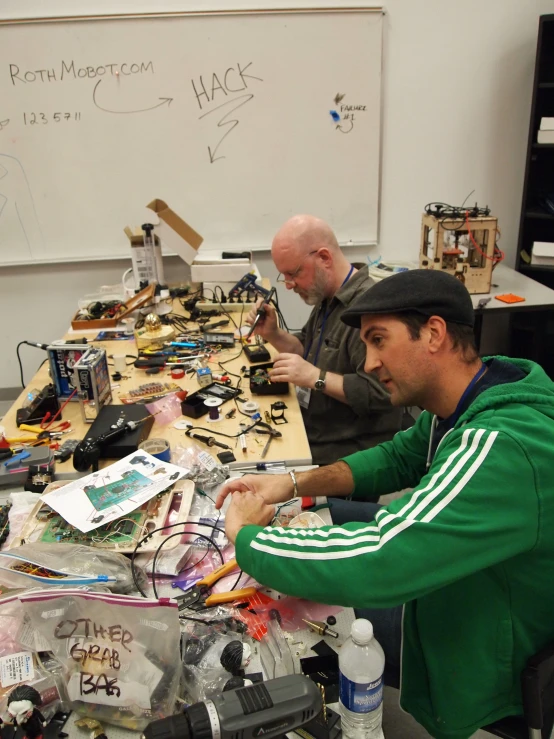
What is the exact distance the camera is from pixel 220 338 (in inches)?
95.2

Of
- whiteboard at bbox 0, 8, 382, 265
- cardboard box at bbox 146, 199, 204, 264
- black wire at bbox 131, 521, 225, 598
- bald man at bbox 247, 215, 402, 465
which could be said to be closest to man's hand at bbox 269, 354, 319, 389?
bald man at bbox 247, 215, 402, 465

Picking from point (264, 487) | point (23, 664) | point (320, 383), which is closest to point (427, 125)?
point (320, 383)

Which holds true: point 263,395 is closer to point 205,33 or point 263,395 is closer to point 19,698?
point 19,698

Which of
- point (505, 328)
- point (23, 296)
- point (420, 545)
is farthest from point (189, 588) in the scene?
point (505, 328)

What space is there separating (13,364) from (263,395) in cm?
249

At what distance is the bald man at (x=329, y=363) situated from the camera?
1859 mm

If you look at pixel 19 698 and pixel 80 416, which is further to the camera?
pixel 80 416

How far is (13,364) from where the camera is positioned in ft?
12.2

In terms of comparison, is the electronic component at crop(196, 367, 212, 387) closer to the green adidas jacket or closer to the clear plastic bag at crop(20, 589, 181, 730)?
the green adidas jacket

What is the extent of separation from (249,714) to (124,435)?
1.03 meters

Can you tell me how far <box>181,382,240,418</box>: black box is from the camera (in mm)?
1795

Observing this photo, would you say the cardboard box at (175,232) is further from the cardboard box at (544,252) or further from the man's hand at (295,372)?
the cardboard box at (544,252)

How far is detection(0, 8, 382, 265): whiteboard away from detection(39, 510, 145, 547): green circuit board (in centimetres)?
252

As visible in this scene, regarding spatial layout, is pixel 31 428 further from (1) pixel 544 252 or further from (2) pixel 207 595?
(1) pixel 544 252
